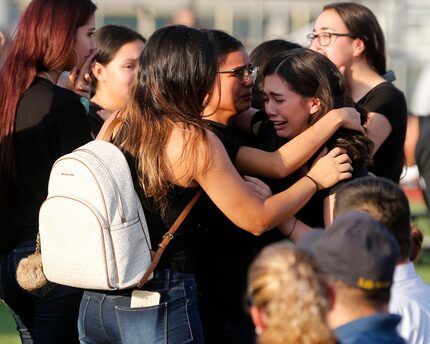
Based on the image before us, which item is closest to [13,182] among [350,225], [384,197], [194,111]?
[194,111]

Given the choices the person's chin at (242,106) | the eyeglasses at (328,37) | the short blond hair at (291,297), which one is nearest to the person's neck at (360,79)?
the eyeglasses at (328,37)

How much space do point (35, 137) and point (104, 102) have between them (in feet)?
4.47

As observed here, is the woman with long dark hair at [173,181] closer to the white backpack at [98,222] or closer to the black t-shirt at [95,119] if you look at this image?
the white backpack at [98,222]

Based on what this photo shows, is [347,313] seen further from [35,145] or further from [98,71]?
[98,71]

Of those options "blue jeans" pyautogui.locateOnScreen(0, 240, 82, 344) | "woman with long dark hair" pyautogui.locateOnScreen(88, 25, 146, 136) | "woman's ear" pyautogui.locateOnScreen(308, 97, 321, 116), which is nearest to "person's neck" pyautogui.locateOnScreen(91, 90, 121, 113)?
"woman with long dark hair" pyautogui.locateOnScreen(88, 25, 146, 136)

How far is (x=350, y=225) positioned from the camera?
94.2 inches

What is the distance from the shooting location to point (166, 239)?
3.38m

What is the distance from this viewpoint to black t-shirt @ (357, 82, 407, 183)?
445cm

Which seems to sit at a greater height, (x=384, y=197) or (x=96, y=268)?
(x=384, y=197)

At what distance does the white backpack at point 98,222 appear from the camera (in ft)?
10.8

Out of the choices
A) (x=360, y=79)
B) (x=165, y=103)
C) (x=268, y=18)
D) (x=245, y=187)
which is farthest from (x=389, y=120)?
(x=268, y=18)

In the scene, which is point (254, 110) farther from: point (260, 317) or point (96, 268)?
point (260, 317)

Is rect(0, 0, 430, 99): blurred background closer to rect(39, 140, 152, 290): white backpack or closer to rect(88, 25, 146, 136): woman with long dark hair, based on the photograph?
rect(88, 25, 146, 136): woman with long dark hair

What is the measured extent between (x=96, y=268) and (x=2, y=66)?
126 centimetres
